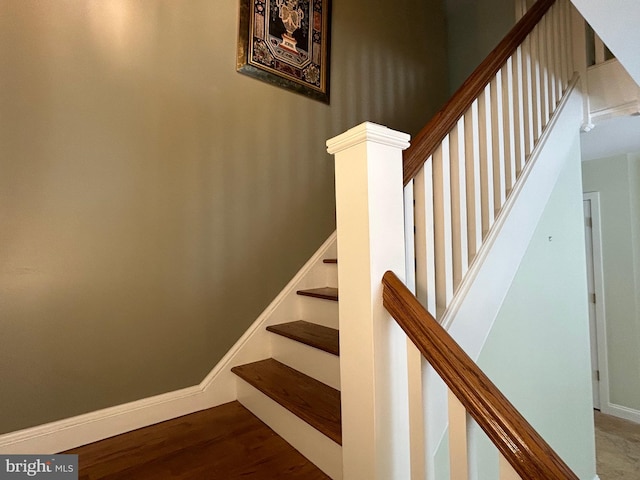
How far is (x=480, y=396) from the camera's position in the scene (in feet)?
2.09

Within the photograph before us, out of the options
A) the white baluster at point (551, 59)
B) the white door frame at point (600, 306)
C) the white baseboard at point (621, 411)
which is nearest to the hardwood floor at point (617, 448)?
the white baseboard at point (621, 411)

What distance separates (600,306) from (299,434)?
319 cm

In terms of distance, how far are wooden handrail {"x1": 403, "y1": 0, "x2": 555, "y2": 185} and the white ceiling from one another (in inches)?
38.4

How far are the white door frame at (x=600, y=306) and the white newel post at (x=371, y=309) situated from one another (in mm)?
3093

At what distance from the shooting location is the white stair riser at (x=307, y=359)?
1422mm

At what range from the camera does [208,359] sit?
66.7 inches

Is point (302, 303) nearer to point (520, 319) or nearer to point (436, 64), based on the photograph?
point (520, 319)

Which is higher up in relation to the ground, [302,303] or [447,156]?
[447,156]

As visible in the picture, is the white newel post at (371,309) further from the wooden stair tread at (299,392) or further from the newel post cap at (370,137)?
the wooden stair tread at (299,392)

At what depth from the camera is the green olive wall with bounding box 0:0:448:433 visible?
1.30 m

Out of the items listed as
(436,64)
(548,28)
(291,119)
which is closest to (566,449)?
(548,28)

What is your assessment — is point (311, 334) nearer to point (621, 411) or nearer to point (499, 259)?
point (499, 259)

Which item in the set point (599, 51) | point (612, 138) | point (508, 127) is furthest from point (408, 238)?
point (612, 138)

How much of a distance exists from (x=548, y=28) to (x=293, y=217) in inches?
69.4
